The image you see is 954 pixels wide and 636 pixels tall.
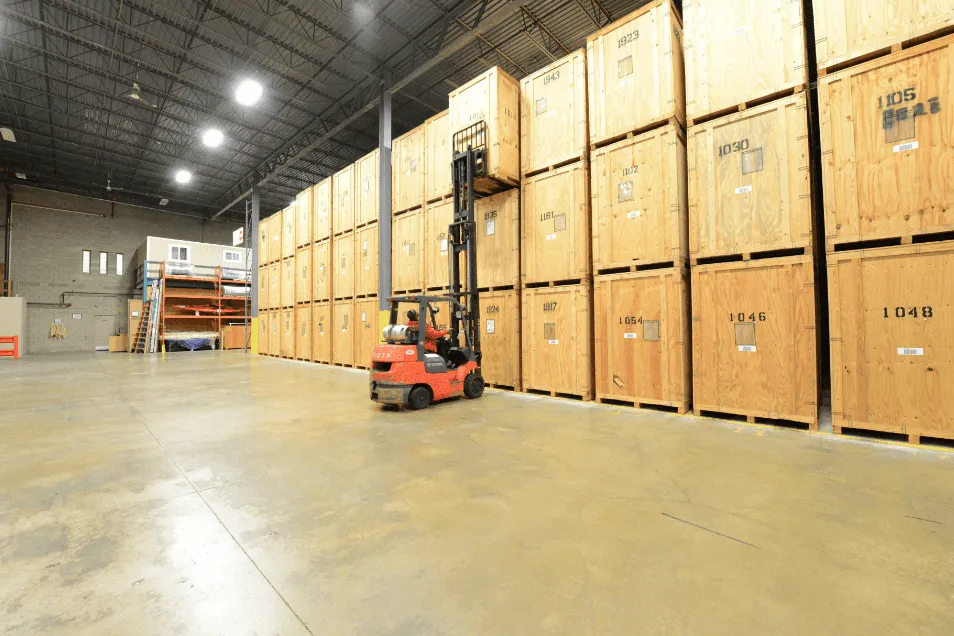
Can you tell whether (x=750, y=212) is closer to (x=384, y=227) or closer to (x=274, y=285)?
(x=384, y=227)

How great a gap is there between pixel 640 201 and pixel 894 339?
117 inches

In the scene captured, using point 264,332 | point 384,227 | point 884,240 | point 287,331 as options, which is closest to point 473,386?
point 884,240

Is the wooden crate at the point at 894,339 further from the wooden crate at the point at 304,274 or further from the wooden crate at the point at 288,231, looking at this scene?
the wooden crate at the point at 288,231

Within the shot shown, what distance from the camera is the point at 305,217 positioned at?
42.2 ft

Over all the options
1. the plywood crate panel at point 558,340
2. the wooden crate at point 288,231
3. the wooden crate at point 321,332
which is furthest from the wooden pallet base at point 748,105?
the wooden crate at point 288,231

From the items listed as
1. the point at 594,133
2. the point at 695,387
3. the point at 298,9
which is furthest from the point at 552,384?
the point at 298,9

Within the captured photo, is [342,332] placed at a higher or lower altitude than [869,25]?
lower

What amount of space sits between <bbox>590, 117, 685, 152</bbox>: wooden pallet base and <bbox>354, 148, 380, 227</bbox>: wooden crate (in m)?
6.07

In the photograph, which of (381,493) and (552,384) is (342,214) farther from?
(381,493)

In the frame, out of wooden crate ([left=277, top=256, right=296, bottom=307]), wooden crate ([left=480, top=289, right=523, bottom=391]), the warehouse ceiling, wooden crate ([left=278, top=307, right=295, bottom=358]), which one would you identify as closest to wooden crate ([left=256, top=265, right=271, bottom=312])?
wooden crate ([left=277, top=256, right=296, bottom=307])

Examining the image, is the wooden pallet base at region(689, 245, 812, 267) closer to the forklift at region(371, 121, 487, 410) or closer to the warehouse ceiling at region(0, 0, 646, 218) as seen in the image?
the forklift at region(371, 121, 487, 410)

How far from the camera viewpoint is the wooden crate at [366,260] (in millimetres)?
10117

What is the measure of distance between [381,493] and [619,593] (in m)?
1.64

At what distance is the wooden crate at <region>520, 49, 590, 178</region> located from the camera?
6.04 m
